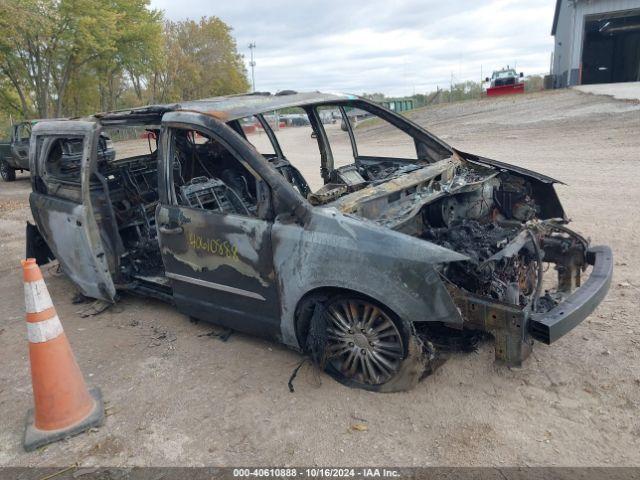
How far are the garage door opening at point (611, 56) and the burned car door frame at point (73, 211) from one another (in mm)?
35026

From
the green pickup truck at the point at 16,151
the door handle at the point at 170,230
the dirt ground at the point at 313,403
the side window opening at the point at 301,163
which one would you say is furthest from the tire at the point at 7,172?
the door handle at the point at 170,230

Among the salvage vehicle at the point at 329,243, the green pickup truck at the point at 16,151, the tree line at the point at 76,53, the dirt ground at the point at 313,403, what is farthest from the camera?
the tree line at the point at 76,53

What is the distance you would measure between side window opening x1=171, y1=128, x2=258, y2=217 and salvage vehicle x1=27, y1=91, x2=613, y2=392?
16 millimetres

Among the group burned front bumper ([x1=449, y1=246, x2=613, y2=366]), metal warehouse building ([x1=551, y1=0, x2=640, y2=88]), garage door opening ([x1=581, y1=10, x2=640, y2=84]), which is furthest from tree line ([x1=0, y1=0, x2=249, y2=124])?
garage door opening ([x1=581, y1=10, x2=640, y2=84])

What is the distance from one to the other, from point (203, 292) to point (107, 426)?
3.64ft

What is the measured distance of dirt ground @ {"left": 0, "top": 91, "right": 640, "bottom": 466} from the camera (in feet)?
8.84

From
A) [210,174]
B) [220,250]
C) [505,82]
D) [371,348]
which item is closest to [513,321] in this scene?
[371,348]

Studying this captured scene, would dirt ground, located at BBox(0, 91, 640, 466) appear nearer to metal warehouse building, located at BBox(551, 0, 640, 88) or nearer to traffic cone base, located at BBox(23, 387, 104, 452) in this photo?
traffic cone base, located at BBox(23, 387, 104, 452)

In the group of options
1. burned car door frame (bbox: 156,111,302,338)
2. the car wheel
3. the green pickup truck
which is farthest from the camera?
the green pickup truck

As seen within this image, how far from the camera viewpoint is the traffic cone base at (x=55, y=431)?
9.56ft

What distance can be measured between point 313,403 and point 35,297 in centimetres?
177

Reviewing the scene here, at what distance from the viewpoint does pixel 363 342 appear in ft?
10.4

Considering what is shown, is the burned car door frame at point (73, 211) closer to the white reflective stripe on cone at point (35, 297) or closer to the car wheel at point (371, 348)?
the white reflective stripe on cone at point (35, 297)

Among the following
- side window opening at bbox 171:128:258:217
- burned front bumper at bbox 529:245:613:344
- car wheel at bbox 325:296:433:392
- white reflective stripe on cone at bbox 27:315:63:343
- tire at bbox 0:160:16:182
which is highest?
side window opening at bbox 171:128:258:217
